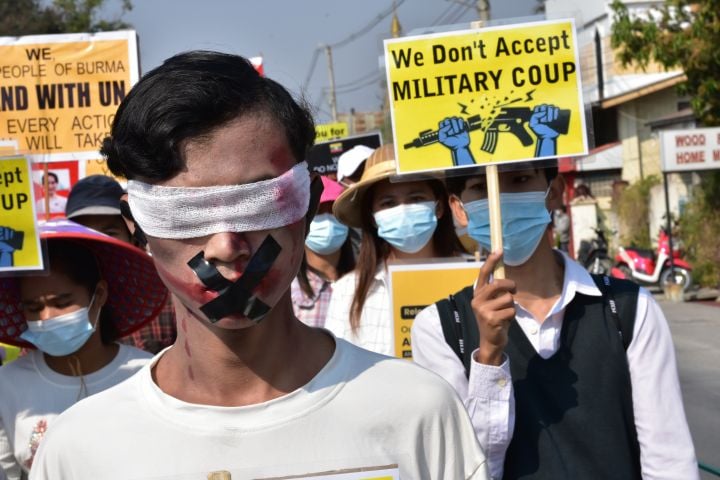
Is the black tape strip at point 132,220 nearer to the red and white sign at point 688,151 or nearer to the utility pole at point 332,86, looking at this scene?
the red and white sign at point 688,151

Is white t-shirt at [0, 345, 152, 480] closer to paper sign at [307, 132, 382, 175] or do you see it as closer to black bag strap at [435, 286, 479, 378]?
black bag strap at [435, 286, 479, 378]

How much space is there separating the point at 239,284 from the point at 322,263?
4.83 m

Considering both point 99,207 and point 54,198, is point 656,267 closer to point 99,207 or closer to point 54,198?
point 54,198

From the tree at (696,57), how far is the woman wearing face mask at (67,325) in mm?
15786

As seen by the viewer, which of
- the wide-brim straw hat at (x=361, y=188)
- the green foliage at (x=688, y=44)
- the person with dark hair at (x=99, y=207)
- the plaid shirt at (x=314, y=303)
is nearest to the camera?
the wide-brim straw hat at (x=361, y=188)

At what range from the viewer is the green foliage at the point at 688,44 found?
A: 723 inches

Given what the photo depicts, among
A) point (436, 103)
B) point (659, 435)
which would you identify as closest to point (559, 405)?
point (659, 435)

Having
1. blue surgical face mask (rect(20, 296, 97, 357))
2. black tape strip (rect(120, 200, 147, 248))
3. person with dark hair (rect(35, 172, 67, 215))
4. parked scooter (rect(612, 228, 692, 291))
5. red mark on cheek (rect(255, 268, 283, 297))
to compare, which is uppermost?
person with dark hair (rect(35, 172, 67, 215))

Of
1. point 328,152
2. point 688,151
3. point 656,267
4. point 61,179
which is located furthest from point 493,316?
point 656,267

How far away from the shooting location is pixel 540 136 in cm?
346

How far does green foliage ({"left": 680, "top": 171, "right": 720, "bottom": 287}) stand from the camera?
2006 centimetres

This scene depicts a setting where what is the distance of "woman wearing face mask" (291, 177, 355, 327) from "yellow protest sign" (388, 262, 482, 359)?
1258mm

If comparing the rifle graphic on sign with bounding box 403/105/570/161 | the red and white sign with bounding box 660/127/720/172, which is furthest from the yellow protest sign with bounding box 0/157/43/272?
the red and white sign with bounding box 660/127/720/172

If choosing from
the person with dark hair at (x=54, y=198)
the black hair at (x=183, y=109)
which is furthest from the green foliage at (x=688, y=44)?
the black hair at (x=183, y=109)
